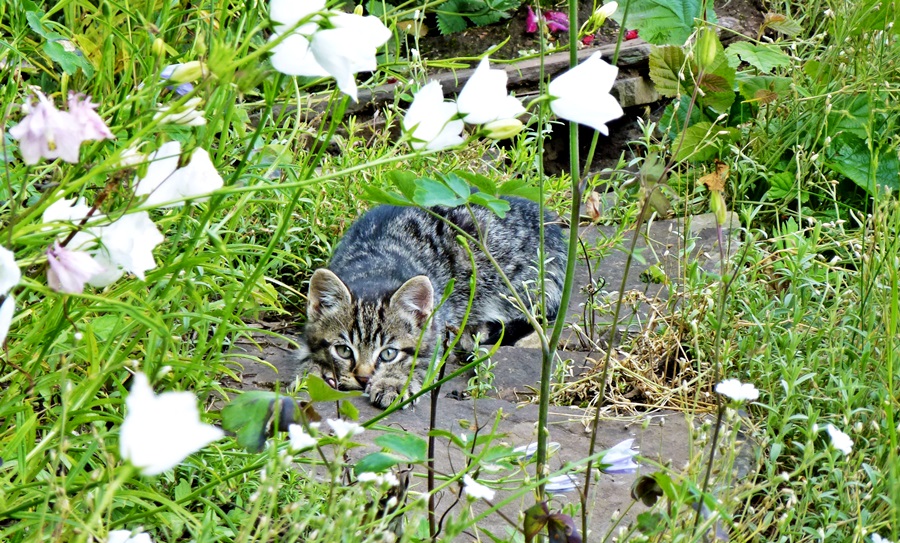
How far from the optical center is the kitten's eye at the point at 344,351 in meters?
3.79

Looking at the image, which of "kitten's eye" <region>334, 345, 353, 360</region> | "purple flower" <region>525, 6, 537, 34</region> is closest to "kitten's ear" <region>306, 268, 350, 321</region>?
"kitten's eye" <region>334, 345, 353, 360</region>

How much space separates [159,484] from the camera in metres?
2.14

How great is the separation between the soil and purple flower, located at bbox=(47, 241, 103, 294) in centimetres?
569

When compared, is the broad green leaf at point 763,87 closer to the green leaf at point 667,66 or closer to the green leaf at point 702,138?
the green leaf at point 702,138

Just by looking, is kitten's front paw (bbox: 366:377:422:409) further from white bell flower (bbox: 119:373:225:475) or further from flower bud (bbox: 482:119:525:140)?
white bell flower (bbox: 119:373:225:475)

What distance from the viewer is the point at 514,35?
6.80 m

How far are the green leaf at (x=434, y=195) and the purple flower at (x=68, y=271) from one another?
2.21 feet

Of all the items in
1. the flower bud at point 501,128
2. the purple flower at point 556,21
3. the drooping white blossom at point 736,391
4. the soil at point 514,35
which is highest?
the flower bud at point 501,128

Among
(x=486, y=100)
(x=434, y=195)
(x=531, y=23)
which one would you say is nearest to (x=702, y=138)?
(x=434, y=195)

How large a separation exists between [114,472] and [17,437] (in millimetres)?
451

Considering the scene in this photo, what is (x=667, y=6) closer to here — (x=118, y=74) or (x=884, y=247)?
(x=884, y=247)

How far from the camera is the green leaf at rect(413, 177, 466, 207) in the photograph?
63.4 inches

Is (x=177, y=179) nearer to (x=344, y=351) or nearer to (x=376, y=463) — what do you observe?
(x=376, y=463)

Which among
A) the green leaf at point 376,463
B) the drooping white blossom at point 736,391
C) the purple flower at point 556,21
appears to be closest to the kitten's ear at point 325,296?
the green leaf at point 376,463
